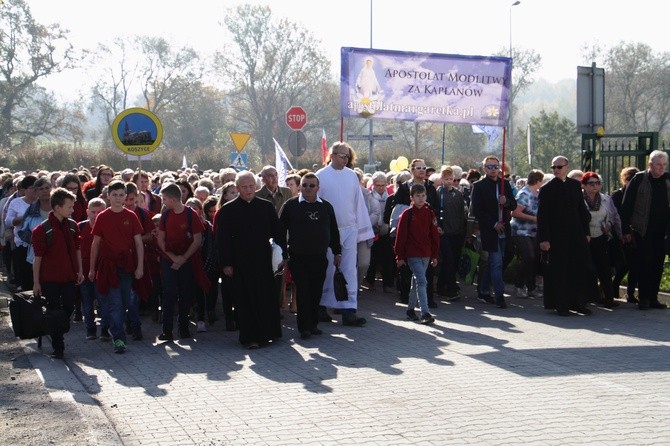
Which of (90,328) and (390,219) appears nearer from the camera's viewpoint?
(90,328)

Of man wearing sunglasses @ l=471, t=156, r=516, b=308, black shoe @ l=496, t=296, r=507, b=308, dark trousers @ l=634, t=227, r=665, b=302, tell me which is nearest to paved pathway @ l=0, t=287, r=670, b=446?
dark trousers @ l=634, t=227, r=665, b=302

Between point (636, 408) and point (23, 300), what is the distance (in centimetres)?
581

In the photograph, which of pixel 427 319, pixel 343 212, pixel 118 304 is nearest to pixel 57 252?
pixel 118 304

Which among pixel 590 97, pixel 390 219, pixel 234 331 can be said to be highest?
pixel 590 97

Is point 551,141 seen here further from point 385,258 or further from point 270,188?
point 270,188

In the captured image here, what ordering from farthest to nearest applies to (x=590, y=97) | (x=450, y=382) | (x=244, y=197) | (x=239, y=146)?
(x=239, y=146) < (x=590, y=97) < (x=244, y=197) < (x=450, y=382)

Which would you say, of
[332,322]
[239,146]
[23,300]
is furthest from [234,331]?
[239,146]

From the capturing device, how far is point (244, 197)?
419 inches

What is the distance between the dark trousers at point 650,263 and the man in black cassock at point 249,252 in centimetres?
505

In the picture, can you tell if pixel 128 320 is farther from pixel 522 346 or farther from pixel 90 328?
pixel 522 346

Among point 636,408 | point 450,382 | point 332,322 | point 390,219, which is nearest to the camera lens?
point 636,408

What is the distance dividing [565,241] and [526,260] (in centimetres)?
161

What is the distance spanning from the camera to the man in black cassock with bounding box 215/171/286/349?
10586 millimetres

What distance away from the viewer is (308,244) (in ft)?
36.3
